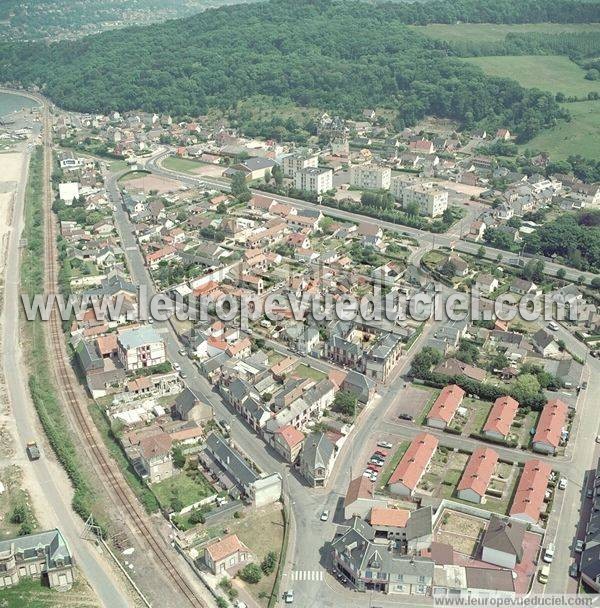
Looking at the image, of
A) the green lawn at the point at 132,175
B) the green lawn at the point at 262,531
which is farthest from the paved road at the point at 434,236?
the green lawn at the point at 262,531

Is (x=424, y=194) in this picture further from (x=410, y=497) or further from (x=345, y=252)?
(x=410, y=497)

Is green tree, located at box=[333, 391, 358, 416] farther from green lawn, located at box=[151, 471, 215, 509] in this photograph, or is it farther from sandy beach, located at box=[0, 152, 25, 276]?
sandy beach, located at box=[0, 152, 25, 276]

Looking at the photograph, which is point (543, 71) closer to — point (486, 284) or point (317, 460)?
point (486, 284)

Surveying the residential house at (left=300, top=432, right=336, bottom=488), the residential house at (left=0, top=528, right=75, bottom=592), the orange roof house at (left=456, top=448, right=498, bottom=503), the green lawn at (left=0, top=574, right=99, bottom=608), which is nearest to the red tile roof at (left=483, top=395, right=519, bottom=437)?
the orange roof house at (left=456, top=448, right=498, bottom=503)

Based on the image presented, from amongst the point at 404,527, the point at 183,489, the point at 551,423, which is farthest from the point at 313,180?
the point at 404,527

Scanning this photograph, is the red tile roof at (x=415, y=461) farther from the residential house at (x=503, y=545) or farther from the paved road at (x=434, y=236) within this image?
the paved road at (x=434, y=236)

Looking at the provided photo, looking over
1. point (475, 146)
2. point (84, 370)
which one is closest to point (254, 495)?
point (84, 370)

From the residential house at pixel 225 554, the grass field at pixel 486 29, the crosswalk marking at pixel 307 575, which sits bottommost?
the crosswalk marking at pixel 307 575
